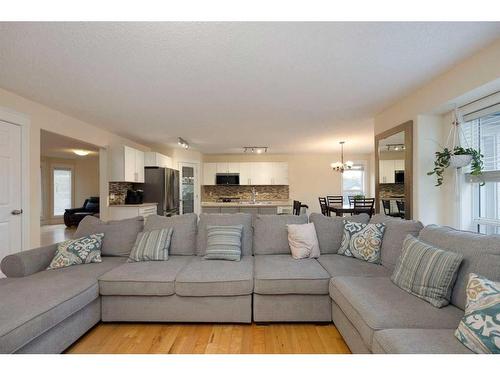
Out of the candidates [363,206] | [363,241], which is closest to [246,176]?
[363,206]

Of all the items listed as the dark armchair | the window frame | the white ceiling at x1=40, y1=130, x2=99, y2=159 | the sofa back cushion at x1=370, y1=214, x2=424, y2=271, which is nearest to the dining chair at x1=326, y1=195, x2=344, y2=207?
the sofa back cushion at x1=370, y1=214, x2=424, y2=271

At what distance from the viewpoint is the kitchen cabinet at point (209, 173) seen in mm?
8055

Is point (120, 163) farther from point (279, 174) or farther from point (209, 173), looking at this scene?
point (279, 174)

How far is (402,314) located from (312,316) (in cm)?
88

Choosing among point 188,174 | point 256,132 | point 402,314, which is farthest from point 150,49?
point 188,174

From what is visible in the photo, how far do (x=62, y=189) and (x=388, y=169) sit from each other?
1003 cm

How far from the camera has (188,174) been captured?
758 cm

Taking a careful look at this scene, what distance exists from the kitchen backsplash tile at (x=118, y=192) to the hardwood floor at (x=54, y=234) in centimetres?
184

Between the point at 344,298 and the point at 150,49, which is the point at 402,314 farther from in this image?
the point at 150,49

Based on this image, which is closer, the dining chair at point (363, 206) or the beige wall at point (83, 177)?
the dining chair at point (363, 206)

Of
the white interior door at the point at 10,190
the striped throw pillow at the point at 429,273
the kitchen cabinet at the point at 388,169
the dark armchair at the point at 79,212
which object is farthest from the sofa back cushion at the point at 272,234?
the dark armchair at the point at 79,212

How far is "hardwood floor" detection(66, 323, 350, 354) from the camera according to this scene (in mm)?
1894

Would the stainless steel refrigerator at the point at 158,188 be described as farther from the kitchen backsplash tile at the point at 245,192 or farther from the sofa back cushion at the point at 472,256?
the sofa back cushion at the point at 472,256

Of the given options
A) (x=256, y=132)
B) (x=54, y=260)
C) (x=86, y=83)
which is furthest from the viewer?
(x=256, y=132)
